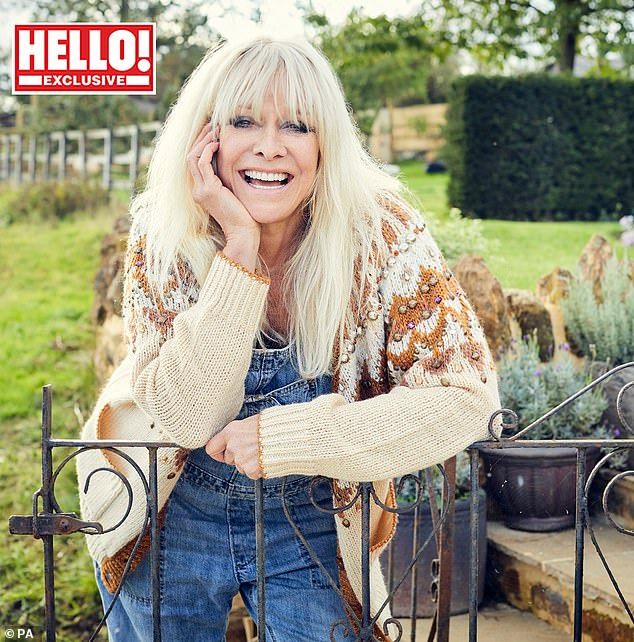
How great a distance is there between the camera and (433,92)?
68.3ft

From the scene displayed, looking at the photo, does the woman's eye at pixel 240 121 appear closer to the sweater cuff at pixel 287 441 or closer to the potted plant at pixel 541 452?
the sweater cuff at pixel 287 441

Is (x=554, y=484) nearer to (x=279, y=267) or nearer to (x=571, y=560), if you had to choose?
(x=571, y=560)

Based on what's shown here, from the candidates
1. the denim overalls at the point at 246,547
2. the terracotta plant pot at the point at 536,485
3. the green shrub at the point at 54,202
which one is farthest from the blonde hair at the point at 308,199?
the green shrub at the point at 54,202

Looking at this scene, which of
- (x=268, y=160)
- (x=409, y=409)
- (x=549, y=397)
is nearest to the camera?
(x=409, y=409)

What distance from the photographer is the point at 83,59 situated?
3.22m

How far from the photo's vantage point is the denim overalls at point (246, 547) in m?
2.08

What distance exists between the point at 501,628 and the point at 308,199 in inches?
80.7

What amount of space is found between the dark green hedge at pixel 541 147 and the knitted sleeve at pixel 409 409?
8.20m

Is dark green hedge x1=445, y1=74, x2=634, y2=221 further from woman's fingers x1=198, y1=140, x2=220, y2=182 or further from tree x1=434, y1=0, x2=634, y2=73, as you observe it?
woman's fingers x1=198, y1=140, x2=220, y2=182

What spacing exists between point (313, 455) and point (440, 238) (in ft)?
10.5

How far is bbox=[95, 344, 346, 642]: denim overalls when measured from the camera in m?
2.08

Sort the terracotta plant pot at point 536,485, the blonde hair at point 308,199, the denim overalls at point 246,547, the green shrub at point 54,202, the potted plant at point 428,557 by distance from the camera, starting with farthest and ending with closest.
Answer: the green shrub at point 54,202 < the terracotta plant pot at point 536,485 < the potted plant at point 428,557 < the denim overalls at point 246,547 < the blonde hair at point 308,199

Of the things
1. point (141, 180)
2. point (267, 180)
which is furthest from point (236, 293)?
point (141, 180)

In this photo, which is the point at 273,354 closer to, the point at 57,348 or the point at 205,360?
the point at 205,360
